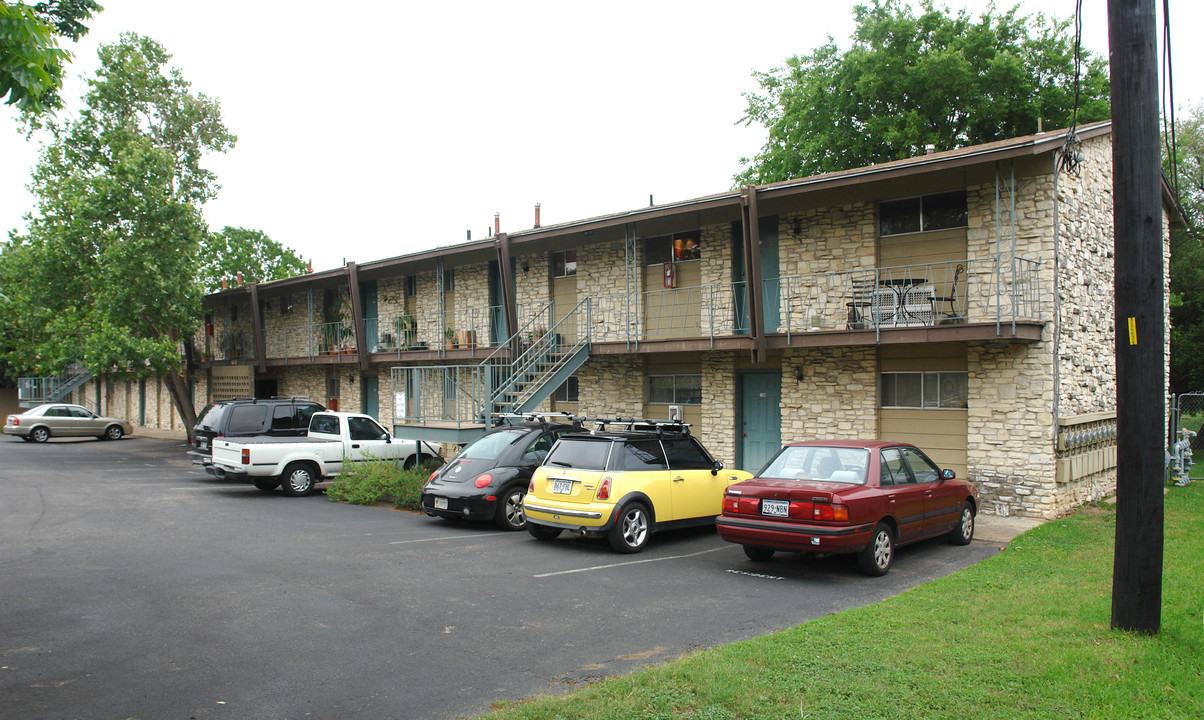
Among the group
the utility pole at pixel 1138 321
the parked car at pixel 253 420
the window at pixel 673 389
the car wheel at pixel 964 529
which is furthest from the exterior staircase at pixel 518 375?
the utility pole at pixel 1138 321

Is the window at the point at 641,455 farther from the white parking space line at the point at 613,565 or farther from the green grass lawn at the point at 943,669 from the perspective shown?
the green grass lawn at the point at 943,669

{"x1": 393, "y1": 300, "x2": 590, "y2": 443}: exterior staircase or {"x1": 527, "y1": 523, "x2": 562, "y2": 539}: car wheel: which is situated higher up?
{"x1": 393, "y1": 300, "x2": 590, "y2": 443}: exterior staircase

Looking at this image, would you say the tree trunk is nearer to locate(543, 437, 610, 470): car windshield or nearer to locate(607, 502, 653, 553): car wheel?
locate(543, 437, 610, 470): car windshield

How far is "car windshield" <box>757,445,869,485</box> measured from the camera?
895cm

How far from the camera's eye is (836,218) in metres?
15.1

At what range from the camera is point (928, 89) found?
24.8m

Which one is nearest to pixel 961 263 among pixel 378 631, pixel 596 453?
pixel 596 453

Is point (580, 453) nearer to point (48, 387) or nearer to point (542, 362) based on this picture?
point (542, 362)

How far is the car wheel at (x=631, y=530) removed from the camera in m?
9.83

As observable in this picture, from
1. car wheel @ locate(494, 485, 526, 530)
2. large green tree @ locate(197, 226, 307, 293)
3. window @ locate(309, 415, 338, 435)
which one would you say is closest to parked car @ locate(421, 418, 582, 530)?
car wheel @ locate(494, 485, 526, 530)

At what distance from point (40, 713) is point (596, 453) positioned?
6.46 m

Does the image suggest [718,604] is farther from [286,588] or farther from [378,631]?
[286,588]

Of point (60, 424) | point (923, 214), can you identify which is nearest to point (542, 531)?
point (923, 214)

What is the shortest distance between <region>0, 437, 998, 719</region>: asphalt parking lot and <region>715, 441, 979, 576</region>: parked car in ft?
1.30
